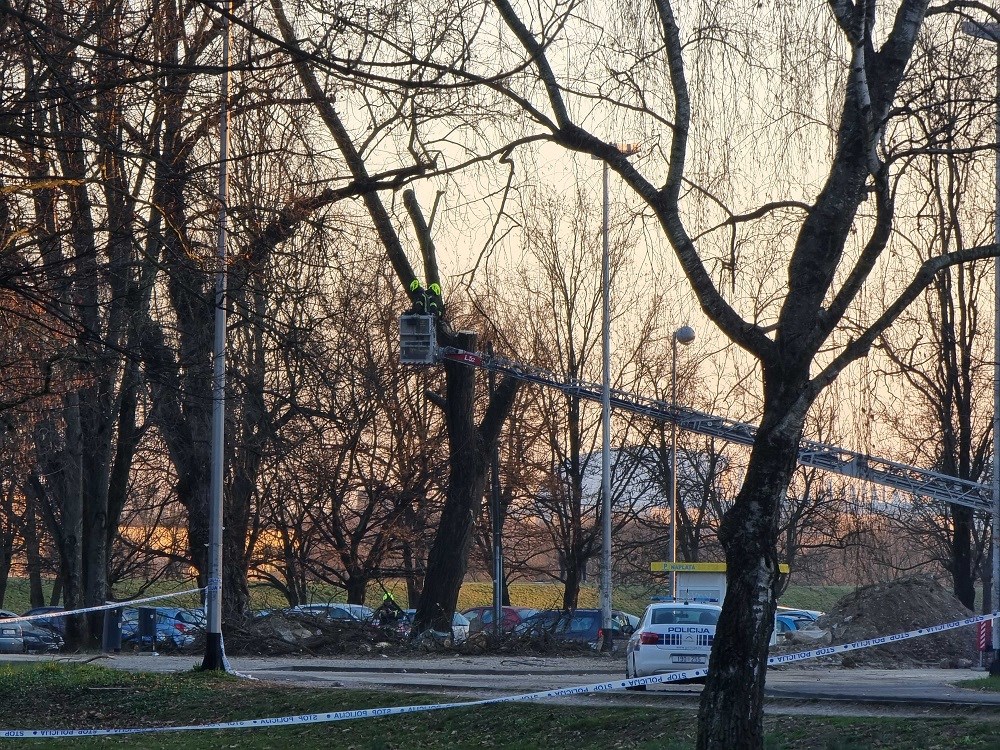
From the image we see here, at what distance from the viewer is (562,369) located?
44.8 meters

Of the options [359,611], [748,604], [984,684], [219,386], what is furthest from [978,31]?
[359,611]

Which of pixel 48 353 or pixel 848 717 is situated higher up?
pixel 48 353

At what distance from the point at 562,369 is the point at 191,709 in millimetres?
30189

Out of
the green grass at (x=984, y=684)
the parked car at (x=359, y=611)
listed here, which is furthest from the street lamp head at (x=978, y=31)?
the parked car at (x=359, y=611)

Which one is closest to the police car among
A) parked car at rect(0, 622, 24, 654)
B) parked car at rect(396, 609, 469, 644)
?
parked car at rect(396, 609, 469, 644)

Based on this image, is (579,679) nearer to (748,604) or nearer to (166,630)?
(748,604)

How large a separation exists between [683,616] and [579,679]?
2554 mm

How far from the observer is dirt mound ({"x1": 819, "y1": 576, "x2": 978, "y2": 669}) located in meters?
27.4

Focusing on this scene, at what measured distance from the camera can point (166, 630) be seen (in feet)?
111

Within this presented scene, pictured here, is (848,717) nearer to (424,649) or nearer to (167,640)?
(424,649)

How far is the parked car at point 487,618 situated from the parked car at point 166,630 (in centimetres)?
709

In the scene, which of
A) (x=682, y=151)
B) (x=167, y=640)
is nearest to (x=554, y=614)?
(x=167, y=640)

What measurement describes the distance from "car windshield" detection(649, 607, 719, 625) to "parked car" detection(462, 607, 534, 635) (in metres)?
12.8

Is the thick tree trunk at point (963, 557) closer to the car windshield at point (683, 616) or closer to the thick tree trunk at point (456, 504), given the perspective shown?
the thick tree trunk at point (456, 504)
